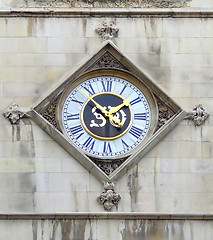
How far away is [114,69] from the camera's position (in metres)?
28.0

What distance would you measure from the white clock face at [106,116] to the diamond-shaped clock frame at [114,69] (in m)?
0.14

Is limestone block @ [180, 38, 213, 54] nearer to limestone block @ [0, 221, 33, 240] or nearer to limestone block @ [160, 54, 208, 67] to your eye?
limestone block @ [160, 54, 208, 67]

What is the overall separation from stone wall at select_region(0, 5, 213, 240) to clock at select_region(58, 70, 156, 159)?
29 centimetres

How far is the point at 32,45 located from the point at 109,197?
285 cm

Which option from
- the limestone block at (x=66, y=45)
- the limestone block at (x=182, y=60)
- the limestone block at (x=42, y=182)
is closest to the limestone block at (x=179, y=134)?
the limestone block at (x=182, y=60)

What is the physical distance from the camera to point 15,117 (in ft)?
90.5

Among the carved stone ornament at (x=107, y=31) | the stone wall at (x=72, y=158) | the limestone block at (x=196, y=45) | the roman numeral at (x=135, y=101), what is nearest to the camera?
the stone wall at (x=72, y=158)

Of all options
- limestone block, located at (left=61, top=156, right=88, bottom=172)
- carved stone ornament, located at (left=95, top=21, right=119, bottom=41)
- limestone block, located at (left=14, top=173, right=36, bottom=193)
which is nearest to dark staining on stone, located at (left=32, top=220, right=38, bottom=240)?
limestone block, located at (left=14, top=173, right=36, bottom=193)

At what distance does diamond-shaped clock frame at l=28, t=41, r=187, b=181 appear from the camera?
89.8 ft

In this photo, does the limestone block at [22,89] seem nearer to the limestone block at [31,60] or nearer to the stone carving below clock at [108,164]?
the limestone block at [31,60]

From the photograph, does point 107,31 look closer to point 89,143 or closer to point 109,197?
point 89,143

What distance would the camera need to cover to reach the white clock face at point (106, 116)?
27578 mm

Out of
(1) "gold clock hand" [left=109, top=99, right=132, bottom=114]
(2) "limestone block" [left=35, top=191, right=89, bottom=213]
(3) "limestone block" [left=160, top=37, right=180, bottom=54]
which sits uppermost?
(3) "limestone block" [left=160, top=37, right=180, bottom=54]

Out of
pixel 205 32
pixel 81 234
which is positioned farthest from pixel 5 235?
pixel 205 32
